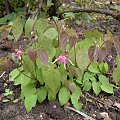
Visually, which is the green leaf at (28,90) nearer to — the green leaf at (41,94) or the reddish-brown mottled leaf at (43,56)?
the green leaf at (41,94)

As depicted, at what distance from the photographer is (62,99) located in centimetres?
175

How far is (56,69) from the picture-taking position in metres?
1.62

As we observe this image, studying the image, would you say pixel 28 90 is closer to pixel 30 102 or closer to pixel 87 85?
pixel 30 102

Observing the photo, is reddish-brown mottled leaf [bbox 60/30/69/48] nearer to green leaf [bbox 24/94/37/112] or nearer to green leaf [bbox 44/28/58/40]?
green leaf [bbox 44/28/58/40]

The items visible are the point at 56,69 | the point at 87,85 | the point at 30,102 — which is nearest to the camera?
the point at 56,69

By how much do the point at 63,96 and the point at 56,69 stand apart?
0.65 feet

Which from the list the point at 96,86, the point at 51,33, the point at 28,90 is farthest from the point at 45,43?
the point at 96,86

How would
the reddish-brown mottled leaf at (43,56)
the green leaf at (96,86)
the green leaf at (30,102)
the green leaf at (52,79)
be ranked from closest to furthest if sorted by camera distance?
1. the reddish-brown mottled leaf at (43,56)
2. the green leaf at (52,79)
3. the green leaf at (30,102)
4. the green leaf at (96,86)

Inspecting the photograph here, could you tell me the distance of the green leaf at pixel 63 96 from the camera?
68.7 inches

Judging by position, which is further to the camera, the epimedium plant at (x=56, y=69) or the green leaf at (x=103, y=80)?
the green leaf at (x=103, y=80)

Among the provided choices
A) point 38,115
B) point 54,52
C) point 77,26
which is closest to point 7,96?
point 38,115

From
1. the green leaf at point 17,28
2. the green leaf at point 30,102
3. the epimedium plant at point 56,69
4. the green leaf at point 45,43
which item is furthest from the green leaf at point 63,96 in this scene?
the green leaf at point 17,28

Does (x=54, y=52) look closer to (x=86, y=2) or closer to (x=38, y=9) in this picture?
(x=38, y=9)

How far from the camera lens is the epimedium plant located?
5.33 feet
